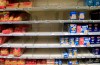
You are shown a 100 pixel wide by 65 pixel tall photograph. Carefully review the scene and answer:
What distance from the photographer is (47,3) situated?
153 inches

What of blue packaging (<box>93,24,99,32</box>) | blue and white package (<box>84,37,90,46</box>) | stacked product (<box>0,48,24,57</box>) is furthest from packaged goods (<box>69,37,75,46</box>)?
stacked product (<box>0,48,24,57</box>)

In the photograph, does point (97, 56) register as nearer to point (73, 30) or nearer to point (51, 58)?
point (73, 30)

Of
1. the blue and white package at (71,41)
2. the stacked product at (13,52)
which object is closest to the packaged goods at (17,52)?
the stacked product at (13,52)

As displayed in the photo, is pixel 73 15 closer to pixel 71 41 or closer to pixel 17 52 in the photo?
pixel 71 41

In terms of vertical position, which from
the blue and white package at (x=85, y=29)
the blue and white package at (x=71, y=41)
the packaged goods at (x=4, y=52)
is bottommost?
the packaged goods at (x=4, y=52)

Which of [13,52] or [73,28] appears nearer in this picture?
[73,28]

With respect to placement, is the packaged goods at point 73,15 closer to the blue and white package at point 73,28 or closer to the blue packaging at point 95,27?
the blue and white package at point 73,28

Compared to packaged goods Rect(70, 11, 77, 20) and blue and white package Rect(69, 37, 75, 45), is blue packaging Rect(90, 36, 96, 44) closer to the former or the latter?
blue and white package Rect(69, 37, 75, 45)

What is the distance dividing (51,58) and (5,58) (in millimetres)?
1160

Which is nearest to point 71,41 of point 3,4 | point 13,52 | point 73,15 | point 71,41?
point 71,41

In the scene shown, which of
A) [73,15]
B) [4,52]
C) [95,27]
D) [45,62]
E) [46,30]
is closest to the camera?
[73,15]

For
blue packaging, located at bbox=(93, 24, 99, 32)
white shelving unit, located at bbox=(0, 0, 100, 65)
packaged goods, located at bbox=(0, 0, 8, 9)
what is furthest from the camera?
white shelving unit, located at bbox=(0, 0, 100, 65)

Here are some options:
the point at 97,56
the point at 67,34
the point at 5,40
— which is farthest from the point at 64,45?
the point at 5,40

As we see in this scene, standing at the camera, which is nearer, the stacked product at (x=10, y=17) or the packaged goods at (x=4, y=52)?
the stacked product at (x=10, y=17)
